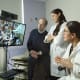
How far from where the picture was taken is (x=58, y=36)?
2.60m

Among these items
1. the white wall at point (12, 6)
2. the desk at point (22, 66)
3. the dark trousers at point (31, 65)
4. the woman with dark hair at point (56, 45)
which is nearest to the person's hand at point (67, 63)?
the woman with dark hair at point (56, 45)

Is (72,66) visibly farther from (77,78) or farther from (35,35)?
(35,35)

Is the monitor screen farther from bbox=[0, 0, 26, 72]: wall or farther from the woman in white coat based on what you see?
the woman in white coat

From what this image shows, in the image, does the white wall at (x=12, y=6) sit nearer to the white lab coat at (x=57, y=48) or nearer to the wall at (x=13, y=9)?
the wall at (x=13, y=9)

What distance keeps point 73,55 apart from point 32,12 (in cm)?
290

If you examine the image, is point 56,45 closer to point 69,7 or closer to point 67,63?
point 67,63

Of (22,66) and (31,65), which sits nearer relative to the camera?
(31,65)

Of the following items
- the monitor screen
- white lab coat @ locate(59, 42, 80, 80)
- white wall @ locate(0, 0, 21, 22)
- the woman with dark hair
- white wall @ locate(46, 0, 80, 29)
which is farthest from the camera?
white wall @ locate(0, 0, 21, 22)

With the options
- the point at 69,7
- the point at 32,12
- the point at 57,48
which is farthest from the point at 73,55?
the point at 32,12

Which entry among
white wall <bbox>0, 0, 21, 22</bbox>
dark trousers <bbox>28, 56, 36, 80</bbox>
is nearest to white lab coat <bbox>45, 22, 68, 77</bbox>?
dark trousers <bbox>28, 56, 36, 80</bbox>

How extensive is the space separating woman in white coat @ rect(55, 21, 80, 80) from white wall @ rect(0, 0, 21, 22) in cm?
254

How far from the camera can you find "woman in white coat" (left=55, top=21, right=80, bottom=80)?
181cm

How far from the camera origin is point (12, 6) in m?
4.39

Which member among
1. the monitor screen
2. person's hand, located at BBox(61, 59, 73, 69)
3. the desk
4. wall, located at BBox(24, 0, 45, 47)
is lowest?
the desk
